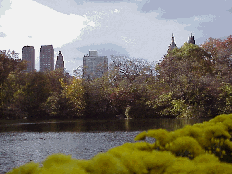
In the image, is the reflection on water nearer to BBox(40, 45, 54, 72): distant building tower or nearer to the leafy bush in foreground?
the leafy bush in foreground

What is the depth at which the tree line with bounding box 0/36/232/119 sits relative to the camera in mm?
23875

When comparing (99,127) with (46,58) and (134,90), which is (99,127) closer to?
(134,90)

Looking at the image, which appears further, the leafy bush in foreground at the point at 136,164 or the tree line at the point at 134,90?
the tree line at the point at 134,90

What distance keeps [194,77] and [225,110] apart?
361 centimetres

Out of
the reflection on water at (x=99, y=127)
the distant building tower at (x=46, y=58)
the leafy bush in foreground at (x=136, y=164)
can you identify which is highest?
the distant building tower at (x=46, y=58)

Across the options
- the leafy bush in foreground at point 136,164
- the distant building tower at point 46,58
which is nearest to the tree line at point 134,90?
the leafy bush in foreground at point 136,164

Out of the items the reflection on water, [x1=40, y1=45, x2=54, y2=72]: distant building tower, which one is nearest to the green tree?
the reflection on water

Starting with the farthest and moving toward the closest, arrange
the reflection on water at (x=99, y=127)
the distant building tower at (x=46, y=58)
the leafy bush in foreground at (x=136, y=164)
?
the distant building tower at (x=46, y=58)
the reflection on water at (x=99, y=127)
the leafy bush in foreground at (x=136, y=164)

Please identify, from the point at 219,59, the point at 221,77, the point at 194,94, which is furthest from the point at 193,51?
the point at 194,94

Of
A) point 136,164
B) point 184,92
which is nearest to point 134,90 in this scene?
point 184,92

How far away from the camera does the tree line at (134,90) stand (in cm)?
2388

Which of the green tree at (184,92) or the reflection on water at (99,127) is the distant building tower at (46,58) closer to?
the green tree at (184,92)

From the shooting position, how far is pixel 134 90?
91.0 ft

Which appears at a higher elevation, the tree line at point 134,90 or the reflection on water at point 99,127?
the tree line at point 134,90
